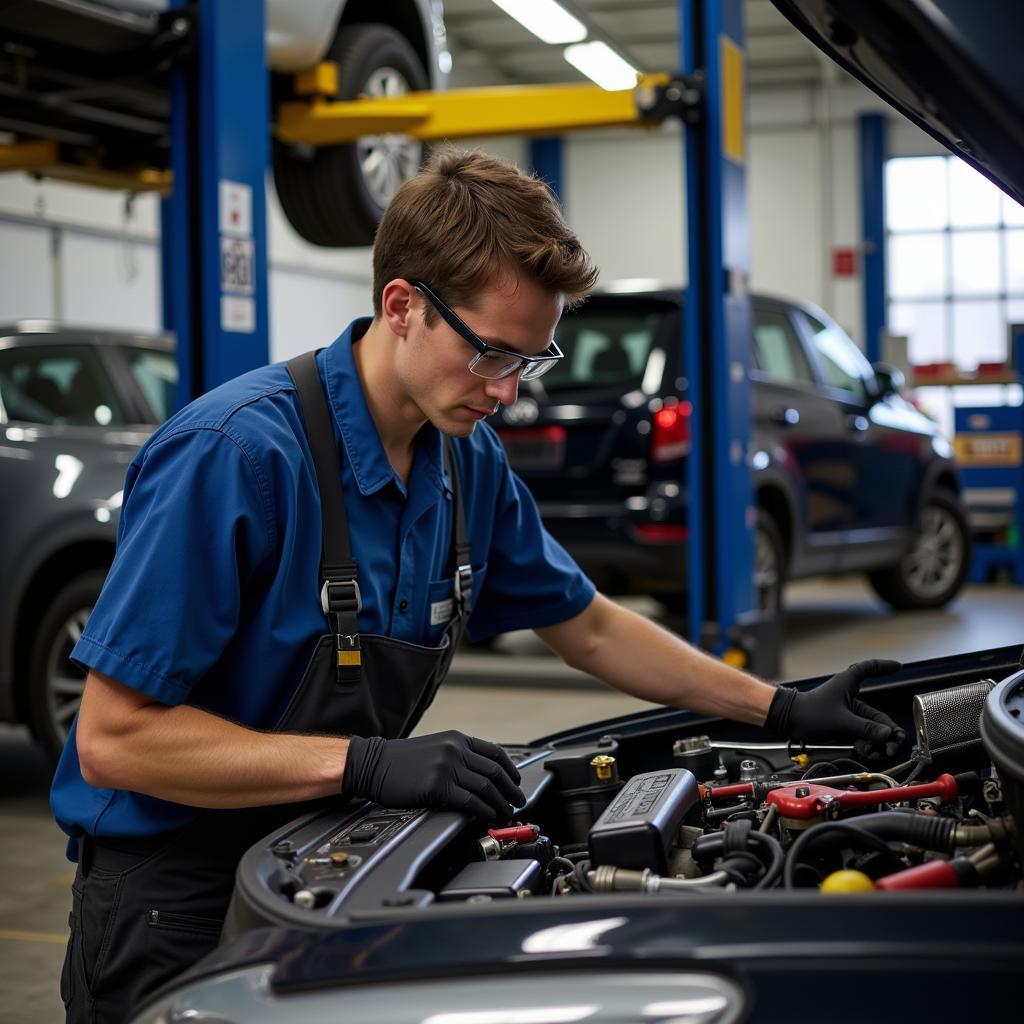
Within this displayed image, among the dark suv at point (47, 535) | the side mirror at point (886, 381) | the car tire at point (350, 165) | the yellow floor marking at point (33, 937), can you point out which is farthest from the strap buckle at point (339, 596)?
the side mirror at point (886, 381)

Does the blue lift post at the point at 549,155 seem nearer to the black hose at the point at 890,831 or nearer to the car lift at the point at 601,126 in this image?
the car lift at the point at 601,126

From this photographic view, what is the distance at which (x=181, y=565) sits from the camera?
1.48 m

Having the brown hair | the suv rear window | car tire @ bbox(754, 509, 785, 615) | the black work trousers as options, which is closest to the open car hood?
the brown hair

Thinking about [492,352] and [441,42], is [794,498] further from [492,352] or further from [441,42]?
[492,352]

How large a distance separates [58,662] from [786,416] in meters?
3.59

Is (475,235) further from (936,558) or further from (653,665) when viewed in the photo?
(936,558)

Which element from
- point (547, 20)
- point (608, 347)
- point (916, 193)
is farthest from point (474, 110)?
point (916, 193)

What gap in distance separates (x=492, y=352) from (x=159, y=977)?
82 centimetres

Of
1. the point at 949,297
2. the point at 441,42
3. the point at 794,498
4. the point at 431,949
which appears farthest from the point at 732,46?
the point at 949,297

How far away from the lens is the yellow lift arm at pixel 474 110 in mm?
4965

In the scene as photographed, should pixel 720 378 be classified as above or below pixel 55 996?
above

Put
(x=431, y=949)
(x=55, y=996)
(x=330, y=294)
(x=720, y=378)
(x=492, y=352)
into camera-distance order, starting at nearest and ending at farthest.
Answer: (x=431, y=949) → (x=492, y=352) → (x=55, y=996) → (x=720, y=378) → (x=330, y=294)

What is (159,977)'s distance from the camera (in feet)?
5.19

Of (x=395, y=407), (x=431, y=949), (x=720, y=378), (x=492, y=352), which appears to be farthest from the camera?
(x=720, y=378)
